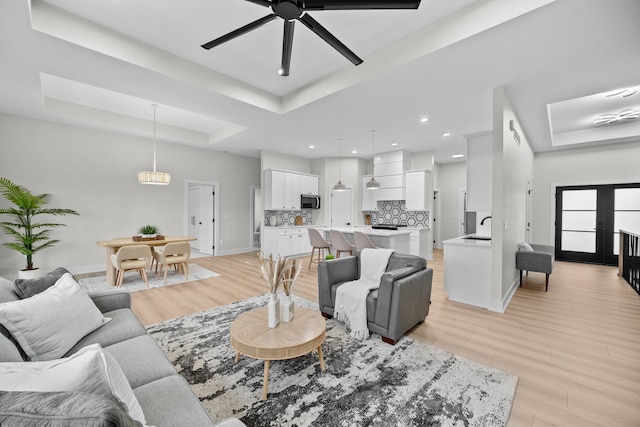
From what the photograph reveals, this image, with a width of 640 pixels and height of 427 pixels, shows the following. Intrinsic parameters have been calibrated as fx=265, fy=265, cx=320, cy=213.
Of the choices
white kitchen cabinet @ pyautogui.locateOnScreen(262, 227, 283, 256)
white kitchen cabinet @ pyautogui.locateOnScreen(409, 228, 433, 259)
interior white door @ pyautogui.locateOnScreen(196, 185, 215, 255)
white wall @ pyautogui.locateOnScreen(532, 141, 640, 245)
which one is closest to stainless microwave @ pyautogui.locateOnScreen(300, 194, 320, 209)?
white kitchen cabinet @ pyautogui.locateOnScreen(262, 227, 283, 256)

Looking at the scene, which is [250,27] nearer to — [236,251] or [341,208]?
[341,208]

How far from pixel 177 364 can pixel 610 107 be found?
24.8 feet

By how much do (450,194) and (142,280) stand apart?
28.3 feet

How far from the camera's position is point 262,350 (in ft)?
6.03

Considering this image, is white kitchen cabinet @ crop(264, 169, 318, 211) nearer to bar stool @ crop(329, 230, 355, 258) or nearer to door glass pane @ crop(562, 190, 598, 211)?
bar stool @ crop(329, 230, 355, 258)

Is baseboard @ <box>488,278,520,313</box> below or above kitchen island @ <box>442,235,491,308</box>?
below

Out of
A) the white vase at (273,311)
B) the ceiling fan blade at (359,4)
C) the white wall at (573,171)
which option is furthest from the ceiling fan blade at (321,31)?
the white wall at (573,171)

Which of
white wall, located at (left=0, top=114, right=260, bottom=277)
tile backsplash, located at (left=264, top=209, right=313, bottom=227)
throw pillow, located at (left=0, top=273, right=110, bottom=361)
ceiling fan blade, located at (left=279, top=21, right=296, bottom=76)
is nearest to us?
throw pillow, located at (left=0, top=273, right=110, bottom=361)

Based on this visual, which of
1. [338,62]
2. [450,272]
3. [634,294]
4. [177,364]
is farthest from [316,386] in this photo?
[634,294]

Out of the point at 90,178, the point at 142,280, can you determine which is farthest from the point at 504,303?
the point at 90,178

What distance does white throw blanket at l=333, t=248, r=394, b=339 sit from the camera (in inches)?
107

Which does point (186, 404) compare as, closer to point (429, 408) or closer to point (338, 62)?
point (429, 408)

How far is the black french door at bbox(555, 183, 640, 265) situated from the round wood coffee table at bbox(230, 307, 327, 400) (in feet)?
25.1

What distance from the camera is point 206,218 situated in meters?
7.80
